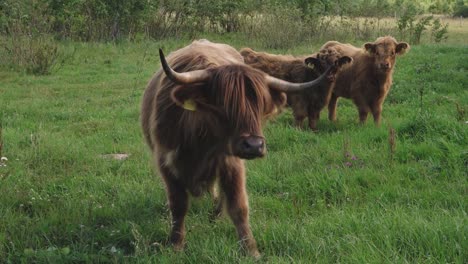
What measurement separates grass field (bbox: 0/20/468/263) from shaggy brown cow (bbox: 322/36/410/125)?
0.32m

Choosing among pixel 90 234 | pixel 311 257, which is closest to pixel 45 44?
pixel 90 234

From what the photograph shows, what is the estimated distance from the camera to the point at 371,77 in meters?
8.15

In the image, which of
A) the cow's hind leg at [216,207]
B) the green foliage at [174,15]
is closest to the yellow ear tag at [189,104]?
the cow's hind leg at [216,207]

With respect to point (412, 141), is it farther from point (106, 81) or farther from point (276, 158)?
point (106, 81)

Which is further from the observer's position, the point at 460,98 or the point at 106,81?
the point at 106,81

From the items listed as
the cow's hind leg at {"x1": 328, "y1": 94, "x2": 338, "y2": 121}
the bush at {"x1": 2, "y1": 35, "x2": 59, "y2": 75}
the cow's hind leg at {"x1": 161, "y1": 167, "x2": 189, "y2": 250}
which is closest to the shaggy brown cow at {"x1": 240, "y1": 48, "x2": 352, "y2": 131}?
the cow's hind leg at {"x1": 328, "y1": 94, "x2": 338, "y2": 121}

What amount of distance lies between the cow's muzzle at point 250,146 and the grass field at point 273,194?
0.76 metres

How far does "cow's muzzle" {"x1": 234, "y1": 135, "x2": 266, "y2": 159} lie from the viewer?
118 inches

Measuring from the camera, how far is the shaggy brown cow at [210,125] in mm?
3094

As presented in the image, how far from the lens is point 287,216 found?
4.24 meters

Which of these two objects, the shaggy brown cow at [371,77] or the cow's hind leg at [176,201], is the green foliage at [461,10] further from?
the cow's hind leg at [176,201]

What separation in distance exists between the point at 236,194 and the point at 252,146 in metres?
0.87

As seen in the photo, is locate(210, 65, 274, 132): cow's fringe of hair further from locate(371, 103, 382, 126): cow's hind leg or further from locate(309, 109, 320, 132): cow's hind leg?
locate(371, 103, 382, 126): cow's hind leg

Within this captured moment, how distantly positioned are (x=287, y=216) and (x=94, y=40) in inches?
627
